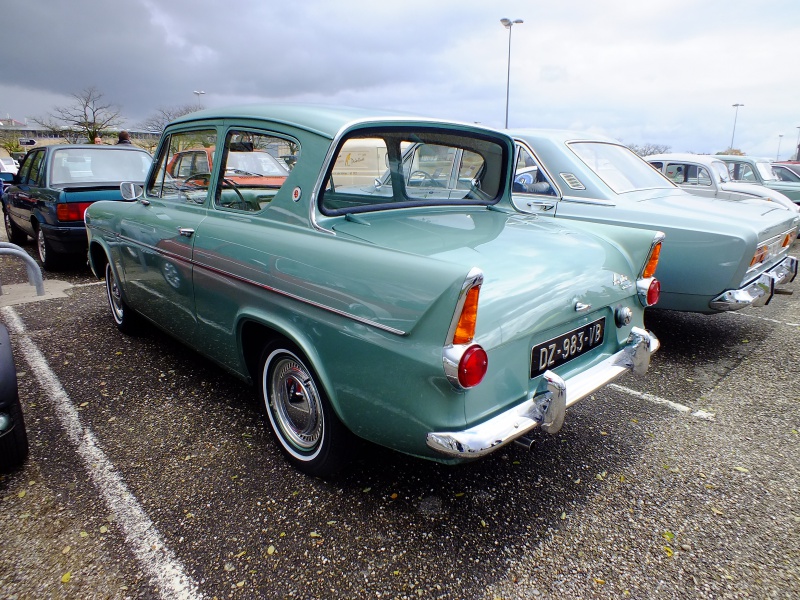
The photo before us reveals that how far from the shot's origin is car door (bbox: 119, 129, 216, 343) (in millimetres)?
3061

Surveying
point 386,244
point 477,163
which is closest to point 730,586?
point 386,244

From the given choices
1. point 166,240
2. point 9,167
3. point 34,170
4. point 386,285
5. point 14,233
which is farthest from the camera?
point 9,167

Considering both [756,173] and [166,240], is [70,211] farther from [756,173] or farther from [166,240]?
[756,173]

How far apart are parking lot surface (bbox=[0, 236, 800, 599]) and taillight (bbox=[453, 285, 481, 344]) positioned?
3.15 ft

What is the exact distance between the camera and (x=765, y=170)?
440 inches

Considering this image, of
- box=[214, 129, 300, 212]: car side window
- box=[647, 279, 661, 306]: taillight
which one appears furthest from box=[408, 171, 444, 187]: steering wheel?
box=[647, 279, 661, 306]: taillight

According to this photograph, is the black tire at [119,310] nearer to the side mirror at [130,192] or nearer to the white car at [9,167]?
the side mirror at [130,192]

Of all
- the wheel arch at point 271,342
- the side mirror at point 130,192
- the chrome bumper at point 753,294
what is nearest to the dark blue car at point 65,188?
the side mirror at point 130,192

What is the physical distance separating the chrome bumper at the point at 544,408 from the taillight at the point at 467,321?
349mm

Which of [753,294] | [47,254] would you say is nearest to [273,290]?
[753,294]

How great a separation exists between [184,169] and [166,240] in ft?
1.88

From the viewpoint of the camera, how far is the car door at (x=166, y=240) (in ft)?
10.0

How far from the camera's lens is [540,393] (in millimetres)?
2102

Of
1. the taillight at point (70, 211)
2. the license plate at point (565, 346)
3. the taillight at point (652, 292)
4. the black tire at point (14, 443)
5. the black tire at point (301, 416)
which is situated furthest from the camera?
the taillight at point (70, 211)
